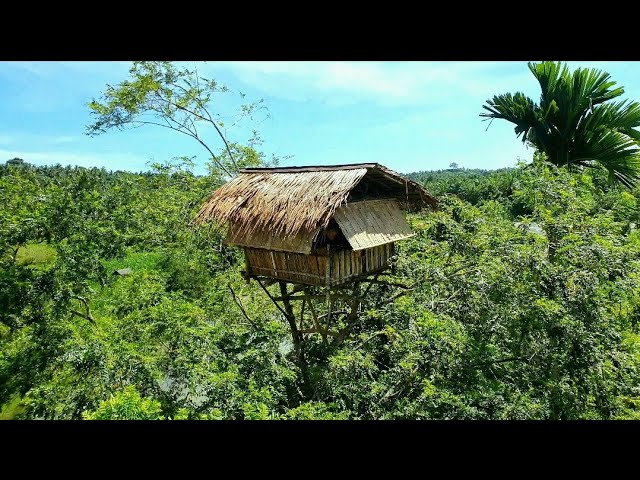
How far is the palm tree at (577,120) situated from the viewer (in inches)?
255

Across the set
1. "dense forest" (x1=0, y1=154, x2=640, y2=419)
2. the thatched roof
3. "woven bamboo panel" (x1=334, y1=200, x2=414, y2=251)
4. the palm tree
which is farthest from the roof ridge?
the palm tree

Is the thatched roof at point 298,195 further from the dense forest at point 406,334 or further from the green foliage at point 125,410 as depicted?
the green foliage at point 125,410

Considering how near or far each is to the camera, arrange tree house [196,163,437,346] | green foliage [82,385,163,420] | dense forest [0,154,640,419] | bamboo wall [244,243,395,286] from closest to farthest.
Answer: green foliage [82,385,163,420] → dense forest [0,154,640,419] → tree house [196,163,437,346] → bamboo wall [244,243,395,286]

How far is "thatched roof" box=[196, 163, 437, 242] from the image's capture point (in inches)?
229

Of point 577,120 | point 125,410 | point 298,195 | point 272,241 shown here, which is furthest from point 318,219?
point 577,120

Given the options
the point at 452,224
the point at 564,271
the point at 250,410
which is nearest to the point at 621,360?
the point at 564,271

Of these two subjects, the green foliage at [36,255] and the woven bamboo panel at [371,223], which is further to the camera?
the green foliage at [36,255]

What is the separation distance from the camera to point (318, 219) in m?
5.61

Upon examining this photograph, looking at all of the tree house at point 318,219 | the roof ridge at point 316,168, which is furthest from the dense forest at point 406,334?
the roof ridge at point 316,168

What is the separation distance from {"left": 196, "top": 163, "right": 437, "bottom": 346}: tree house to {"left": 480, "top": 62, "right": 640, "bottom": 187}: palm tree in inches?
83.0

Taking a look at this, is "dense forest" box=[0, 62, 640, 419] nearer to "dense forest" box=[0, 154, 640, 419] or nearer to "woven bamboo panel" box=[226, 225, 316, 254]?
"dense forest" box=[0, 154, 640, 419]

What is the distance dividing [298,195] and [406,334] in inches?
95.8

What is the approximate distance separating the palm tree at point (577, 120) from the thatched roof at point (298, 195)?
2.12 meters
